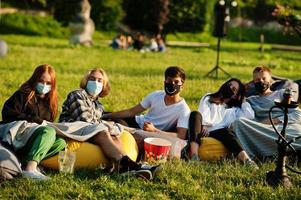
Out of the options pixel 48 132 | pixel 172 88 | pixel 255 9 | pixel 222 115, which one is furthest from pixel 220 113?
pixel 255 9

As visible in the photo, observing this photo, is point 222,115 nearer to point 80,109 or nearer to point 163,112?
point 163,112

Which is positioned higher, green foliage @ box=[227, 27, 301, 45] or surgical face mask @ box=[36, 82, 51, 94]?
surgical face mask @ box=[36, 82, 51, 94]

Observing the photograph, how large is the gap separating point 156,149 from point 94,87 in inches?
44.5

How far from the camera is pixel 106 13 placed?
39.8m

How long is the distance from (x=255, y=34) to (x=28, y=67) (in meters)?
33.5

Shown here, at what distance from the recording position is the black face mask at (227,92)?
7134mm

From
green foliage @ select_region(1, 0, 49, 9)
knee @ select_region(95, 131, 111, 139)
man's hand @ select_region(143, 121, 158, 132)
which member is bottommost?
man's hand @ select_region(143, 121, 158, 132)

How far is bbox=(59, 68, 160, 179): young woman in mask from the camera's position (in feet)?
18.5

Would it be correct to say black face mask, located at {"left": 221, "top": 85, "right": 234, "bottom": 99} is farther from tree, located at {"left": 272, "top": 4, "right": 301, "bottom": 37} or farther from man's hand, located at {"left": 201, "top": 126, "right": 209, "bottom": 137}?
tree, located at {"left": 272, "top": 4, "right": 301, "bottom": 37}

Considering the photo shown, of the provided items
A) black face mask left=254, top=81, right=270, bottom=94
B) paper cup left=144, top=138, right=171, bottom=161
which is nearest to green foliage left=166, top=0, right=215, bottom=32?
black face mask left=254, top=81, right=270, bottom=94

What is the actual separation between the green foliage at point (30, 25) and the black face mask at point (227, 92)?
30.8 m

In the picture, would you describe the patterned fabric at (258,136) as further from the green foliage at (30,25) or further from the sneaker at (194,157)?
the green foliage at (30,25)

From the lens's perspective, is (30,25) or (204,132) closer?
(204,132)

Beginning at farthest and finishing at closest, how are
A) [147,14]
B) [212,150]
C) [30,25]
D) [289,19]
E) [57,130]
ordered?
[30,25] → [147,14] → [289,19] → [212,150] → [57,130]
